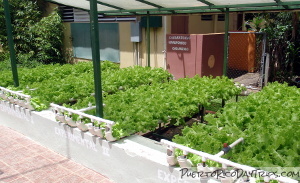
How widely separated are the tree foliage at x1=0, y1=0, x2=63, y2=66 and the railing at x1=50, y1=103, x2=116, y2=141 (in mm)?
9191

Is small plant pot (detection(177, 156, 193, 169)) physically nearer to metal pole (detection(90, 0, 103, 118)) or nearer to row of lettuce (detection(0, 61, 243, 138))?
row of lettuce (detection(0, 61, 243, 138))

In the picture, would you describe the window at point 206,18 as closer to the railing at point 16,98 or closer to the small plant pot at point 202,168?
the railing at point 16,98

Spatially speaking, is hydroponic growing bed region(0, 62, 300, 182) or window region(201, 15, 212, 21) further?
window region(201, 15, 212, 21)

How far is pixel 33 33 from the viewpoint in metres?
14.1

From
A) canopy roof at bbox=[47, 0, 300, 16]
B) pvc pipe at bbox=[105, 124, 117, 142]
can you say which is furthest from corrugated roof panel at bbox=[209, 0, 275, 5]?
pvc pipe at bbox=[105, 124, 117, 142]

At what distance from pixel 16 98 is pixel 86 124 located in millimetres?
2436

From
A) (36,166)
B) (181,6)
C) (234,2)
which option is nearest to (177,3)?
(181,6)

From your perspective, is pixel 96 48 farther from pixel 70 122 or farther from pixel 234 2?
pixel 234 2

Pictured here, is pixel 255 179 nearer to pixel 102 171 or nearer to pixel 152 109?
pixel 152 109

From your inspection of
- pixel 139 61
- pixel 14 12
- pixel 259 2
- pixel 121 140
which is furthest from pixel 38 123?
pixel 14 12

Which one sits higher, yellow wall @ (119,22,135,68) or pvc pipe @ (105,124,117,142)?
yellow wall @ (119,22,135,68)

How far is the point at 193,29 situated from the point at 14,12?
859cm

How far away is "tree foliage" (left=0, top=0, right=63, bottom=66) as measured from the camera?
1372 centimetres

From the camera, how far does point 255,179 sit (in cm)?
282
